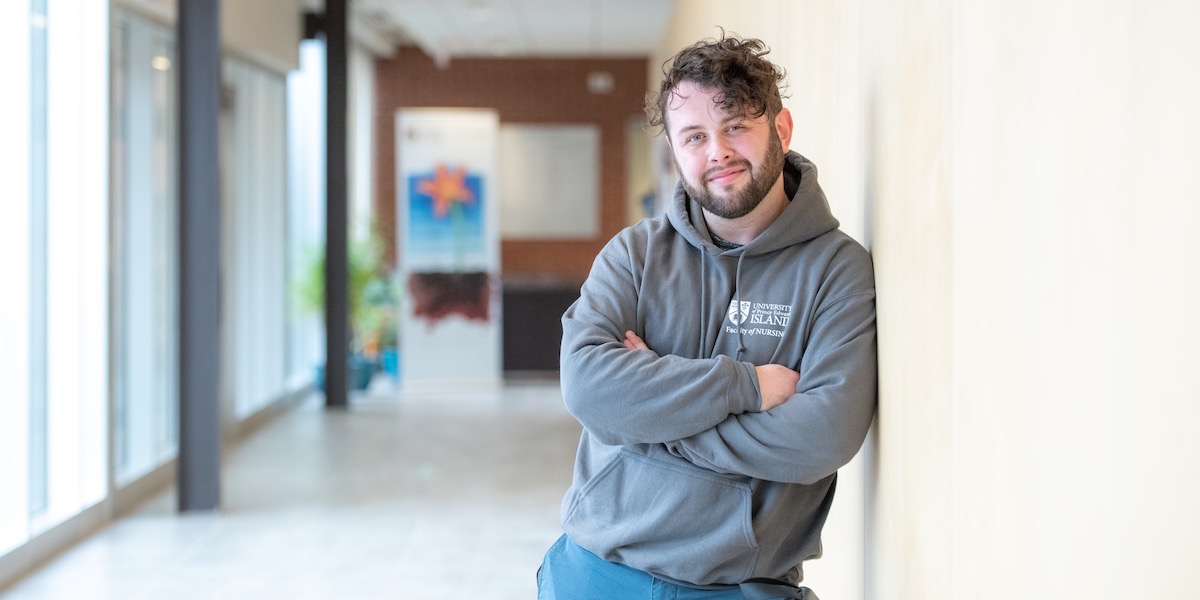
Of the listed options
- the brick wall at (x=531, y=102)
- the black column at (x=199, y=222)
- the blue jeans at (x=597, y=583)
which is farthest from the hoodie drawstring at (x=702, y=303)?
the brick wall at (x=531, y=102)

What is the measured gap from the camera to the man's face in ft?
6.44

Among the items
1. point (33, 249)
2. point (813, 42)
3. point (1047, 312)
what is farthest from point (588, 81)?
point (1047, 312)

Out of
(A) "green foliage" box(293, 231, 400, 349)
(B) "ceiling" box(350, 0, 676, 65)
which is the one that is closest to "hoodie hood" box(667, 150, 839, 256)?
(B) "ceiling" box(350, 0, 676, 65)

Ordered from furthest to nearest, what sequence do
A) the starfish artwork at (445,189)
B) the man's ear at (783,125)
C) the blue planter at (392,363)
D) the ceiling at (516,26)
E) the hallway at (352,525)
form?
the blue planter at (392,363) → the starfish artwork at (445,189) → the ceiling at (516,26) → the hallway at (352,525) → the man's ear at (783,125)

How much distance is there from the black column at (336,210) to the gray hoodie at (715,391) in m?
8.27

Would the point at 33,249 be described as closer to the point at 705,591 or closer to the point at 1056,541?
the point at 705,591

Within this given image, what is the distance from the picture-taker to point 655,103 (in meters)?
2.21

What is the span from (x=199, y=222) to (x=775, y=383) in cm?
477

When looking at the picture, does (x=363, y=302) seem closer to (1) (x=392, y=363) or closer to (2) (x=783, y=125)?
(1) (x=392, y=363)

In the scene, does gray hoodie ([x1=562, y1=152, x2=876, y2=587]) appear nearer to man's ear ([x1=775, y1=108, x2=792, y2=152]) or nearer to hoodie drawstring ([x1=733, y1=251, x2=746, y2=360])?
hoodie drawstring ([x1=733, y1=251, x2=746, y2=360])

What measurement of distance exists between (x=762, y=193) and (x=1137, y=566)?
1.06m

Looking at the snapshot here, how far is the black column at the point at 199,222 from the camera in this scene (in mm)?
5957

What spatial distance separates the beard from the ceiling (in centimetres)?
872

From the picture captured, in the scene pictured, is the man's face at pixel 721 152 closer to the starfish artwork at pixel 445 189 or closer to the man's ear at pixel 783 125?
the man's ear at pixel 783 125
